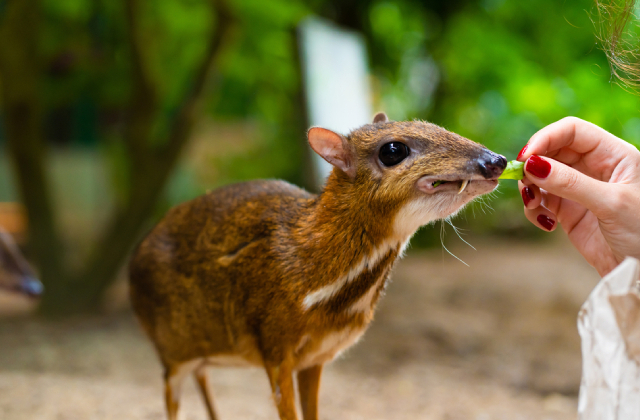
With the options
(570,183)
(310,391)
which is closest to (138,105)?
(310,391)

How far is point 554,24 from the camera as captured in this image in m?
8.20

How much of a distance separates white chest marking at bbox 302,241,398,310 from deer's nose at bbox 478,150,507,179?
495 mm

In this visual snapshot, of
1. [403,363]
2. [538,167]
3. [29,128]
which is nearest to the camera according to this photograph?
[538,167]

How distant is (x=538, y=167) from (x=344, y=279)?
0.93 metres

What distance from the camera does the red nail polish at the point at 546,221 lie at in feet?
8.39

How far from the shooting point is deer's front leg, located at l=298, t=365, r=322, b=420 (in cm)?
300

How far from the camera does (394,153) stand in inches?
99.3

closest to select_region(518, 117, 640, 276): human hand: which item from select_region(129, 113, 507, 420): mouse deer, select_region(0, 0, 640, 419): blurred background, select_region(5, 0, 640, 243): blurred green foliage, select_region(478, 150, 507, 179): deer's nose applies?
select_region(478, 150, 507, 179): deer's nose

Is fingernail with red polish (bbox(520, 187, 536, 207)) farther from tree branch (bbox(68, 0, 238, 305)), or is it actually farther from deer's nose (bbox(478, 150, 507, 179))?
tree branch (bbox(68, 0, 238, 305))

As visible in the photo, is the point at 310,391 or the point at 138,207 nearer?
the point at 310,391

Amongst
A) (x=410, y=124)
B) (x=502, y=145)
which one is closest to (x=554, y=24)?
(x=502, y=145)

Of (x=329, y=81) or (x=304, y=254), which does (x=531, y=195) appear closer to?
(x=304, y=254)

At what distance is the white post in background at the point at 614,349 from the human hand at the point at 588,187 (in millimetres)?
503

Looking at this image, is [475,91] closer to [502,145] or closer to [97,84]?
[502,145]
